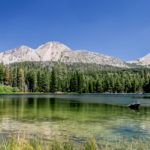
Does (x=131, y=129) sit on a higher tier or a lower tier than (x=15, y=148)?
lower

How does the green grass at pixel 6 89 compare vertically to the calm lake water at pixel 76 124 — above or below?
above

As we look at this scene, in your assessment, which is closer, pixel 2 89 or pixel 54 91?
pixel 2 89

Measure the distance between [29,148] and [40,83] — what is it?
190246 millimetres

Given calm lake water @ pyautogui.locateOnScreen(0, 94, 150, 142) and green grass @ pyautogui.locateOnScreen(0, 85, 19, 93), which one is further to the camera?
green grass @ pyautogui.locateOnScreen(0, 85, 19, 93)

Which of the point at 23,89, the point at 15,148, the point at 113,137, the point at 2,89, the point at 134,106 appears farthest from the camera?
the point at 23,89

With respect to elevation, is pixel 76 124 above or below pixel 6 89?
below

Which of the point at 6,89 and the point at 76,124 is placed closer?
the point at 76,124

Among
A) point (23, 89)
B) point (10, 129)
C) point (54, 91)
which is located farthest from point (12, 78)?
point (10, 129)

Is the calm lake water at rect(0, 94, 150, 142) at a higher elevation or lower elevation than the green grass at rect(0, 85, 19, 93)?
lower

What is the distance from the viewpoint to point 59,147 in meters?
10.8

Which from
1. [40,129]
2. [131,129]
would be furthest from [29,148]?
[131,129]

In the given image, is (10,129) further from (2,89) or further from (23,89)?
(23,89)

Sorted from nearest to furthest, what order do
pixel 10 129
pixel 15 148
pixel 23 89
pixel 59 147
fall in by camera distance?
1. pixel 15 148
2. pixel 59 147
3. pixel 10 129
4. pixel 23 89

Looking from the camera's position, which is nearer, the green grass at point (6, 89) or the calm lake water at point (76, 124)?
the calm lake water at point (76, 124)
